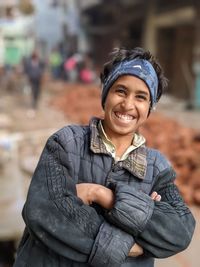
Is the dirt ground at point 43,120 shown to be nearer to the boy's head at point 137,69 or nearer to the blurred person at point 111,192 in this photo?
the blurred person at point 111,192

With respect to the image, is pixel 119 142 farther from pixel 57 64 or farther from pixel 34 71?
pixel 57 64

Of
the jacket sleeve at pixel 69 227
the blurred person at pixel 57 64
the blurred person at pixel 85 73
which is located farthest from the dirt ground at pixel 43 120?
the blurred person at pixel 57 64

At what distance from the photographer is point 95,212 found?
1454 mm

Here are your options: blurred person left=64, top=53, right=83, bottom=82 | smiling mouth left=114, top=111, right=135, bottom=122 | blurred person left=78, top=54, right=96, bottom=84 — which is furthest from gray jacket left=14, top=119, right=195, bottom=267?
blurred person left=64, top=53, right=83, bottom=82

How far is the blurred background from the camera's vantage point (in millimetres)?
5241

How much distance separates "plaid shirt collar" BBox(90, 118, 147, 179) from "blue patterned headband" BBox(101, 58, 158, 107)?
16 cm

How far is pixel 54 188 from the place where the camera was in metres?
1.46

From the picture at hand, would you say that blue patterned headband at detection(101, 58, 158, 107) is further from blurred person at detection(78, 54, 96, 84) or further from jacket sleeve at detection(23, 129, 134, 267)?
blurred person at detection(78, 54, 96, 84)

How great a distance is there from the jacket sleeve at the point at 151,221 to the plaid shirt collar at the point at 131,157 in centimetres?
9

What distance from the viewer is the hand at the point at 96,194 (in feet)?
4.77

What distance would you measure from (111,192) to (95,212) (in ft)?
0.27

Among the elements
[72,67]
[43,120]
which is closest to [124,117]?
[43,120]

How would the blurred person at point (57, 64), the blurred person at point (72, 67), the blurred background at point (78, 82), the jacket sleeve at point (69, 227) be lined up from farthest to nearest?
the blurred person at point (57, 64)
the blurred person at point (72, 67)
the blurred background at point (78, 82)
the jacket sleeve at point (69, 227)

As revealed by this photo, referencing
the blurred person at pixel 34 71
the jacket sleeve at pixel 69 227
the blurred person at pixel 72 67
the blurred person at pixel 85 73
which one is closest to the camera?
the jacket sleeve at pixel 69 227
